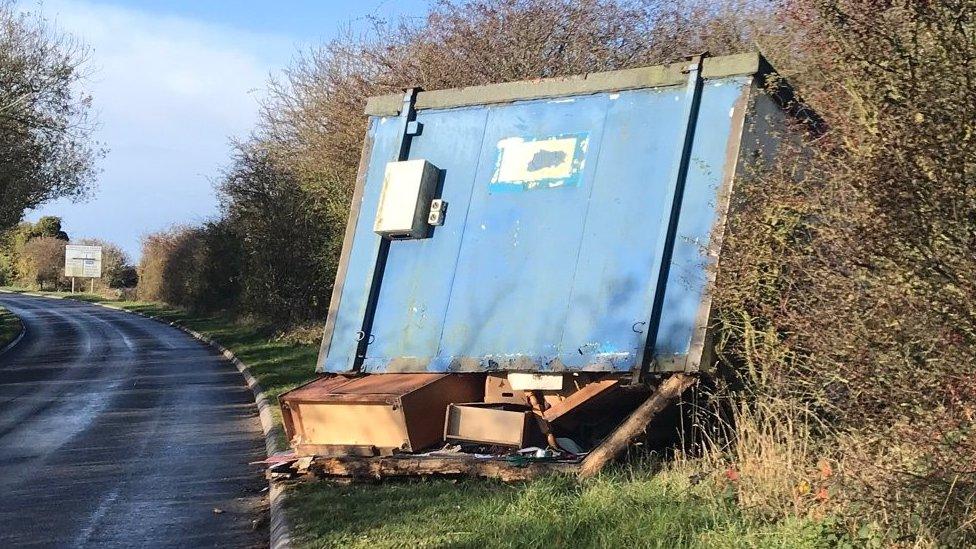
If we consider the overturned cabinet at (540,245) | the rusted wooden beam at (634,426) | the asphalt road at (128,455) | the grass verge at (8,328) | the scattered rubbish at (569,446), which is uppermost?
the overturned cabinet at (540,245)

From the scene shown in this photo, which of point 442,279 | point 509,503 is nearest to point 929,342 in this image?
point 509,503

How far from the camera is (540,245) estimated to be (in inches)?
282

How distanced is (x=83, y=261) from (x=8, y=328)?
119 feet

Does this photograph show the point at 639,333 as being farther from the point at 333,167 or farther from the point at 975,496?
the point at 333,167

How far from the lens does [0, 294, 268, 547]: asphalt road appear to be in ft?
21.8

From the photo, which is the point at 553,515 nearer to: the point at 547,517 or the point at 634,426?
the point at 547,517

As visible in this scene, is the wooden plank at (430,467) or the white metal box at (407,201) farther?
the white metal box at (407,201)

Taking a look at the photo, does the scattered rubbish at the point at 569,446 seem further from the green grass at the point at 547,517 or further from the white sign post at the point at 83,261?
the white sign post at the point at 83,261

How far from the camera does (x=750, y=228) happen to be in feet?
19.1

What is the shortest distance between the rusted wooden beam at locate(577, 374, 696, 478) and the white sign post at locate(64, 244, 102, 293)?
6460 cm

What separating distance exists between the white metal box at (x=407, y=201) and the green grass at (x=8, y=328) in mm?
21763

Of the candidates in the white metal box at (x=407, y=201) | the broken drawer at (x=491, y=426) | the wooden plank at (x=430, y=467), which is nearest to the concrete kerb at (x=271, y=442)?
the wooden plank at (x=430, y=467)

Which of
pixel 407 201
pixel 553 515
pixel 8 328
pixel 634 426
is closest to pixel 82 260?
pixel 8 328

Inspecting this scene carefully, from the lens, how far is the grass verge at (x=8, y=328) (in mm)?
27244
